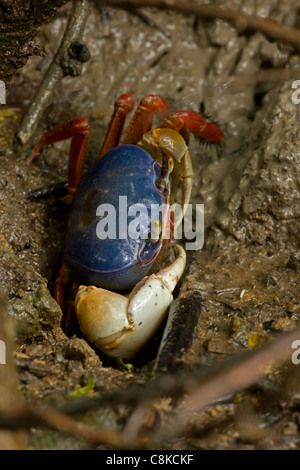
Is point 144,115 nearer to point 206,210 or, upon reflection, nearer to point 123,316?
point 206,210

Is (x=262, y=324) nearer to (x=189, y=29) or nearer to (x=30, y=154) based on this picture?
(x=30, y=154)

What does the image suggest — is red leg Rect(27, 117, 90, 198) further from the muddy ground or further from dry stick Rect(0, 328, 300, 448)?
dry stick Rect(0, 328, 300, 448)

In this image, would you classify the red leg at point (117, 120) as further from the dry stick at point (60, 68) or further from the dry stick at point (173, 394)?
the dry stick at point (173, 394)

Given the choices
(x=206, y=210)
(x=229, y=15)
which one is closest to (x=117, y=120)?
(x=206, y=210)

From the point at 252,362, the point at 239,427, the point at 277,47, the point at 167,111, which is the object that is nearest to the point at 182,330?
the point at 239,427

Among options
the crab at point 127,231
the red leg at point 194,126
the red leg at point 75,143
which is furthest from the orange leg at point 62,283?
the red leg at point 194,126
